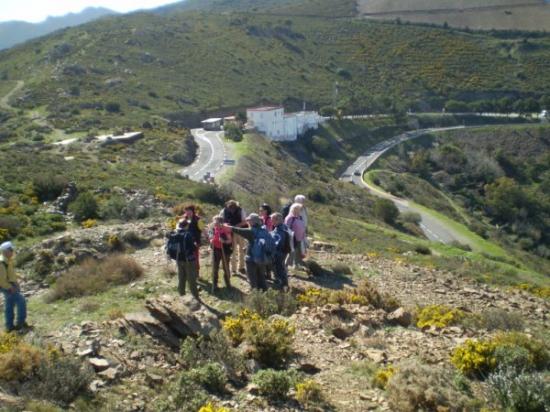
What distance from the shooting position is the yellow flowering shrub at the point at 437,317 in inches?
381

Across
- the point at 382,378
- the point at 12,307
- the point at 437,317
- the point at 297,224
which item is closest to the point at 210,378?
the point at 382,378

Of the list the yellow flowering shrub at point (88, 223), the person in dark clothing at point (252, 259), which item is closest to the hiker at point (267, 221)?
the person in dark clothing at point (252, 259)

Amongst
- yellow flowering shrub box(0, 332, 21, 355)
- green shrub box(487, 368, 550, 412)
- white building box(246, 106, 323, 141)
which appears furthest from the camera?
white building box(246, 106, 323, 141)

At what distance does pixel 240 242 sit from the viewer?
12.1 metres

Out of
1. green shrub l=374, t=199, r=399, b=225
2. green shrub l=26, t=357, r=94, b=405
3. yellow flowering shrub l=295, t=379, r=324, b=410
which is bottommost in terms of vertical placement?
green shrub l=374, t=199, r=399, b=225

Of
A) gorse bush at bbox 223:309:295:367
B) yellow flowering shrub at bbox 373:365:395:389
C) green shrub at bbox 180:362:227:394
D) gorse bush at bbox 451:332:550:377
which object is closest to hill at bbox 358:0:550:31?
gorse bush at bbox 451:332:550:377

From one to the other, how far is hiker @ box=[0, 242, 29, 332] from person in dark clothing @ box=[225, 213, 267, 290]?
3574mm

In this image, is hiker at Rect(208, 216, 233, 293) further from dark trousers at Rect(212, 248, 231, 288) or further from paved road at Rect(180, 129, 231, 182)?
paved road at Rect(180, 129, 231, 182)

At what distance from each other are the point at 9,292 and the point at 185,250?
2743 millimetres

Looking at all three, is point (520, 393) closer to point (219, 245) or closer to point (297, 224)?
point (219, 245)

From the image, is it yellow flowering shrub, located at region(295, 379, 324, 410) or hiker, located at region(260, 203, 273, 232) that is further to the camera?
hiker, located at region(260, 203, 273, 232)

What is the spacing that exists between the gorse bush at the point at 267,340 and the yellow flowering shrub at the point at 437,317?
2715mm

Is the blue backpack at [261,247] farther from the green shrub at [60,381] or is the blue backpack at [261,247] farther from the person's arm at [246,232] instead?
the green shrub at [60,381]

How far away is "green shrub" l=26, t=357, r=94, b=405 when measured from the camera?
6145 millimetres
